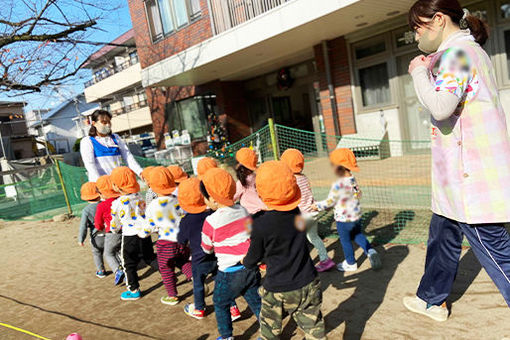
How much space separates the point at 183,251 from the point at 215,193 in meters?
1.31

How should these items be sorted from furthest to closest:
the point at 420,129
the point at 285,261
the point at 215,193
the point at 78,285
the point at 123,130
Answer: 1. the point at 123,130
2. the point at 420,129
3. the point at 78,285
4. the point at 215,193
5. the point at 285,261

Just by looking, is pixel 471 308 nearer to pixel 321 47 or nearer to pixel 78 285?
pixel 78 285

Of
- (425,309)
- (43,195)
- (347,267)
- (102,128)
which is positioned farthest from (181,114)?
(425,309)

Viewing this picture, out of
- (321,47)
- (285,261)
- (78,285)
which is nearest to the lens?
(285,261)

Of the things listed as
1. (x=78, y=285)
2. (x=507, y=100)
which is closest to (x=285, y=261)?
(x=78, y=285)

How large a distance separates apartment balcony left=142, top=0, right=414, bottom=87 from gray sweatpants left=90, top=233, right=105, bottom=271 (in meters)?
5.47

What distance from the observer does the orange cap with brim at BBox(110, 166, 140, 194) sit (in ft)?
10.8

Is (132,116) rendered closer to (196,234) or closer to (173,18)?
(173,18)

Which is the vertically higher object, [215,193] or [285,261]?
[215,193]

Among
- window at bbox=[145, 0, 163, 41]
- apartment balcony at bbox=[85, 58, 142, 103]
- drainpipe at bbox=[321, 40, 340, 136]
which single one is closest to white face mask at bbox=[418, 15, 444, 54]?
drainpipe at bbox=[321, 40, 340, 136]

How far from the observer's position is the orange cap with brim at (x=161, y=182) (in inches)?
116

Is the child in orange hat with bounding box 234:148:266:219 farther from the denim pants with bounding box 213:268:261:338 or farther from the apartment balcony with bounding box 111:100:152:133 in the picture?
the apartment balcony with bounding box 111:100:152:133

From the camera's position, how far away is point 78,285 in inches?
165

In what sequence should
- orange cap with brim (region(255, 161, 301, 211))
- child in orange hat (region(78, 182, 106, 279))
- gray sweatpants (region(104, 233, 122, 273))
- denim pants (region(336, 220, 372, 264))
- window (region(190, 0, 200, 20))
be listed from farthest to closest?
1. window (region(190, 0, 200, 20))
2. child in orange hat (region(78, 182, 106, 279))
3. gray sweatpants (region(104, 233, 122, 273))
4. denim pants (region(336, 220, 372, 264))
5. orange cap with brim (region(255, 161, 301, 211))
